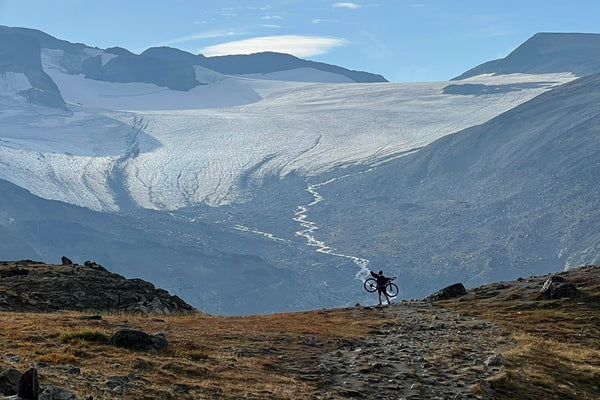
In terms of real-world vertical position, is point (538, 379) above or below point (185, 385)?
below

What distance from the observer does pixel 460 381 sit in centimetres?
2338

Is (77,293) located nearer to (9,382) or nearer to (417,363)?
(417,363)

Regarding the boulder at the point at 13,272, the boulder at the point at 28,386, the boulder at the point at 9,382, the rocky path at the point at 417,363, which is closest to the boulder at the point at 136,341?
the rocky path at the point at 417,363

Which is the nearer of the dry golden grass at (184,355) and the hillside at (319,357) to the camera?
the dry golden grass at (184,355)

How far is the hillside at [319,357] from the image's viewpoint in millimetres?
20766

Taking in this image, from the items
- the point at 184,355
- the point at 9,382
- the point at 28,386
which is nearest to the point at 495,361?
the point at 184,355

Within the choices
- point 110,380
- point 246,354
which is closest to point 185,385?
point 110,380

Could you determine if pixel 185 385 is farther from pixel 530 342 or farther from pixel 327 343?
pixel 530 342

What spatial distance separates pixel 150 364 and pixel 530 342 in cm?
1408

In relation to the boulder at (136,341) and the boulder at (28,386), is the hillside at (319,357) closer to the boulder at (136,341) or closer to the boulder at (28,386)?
the boulder at (136,341)

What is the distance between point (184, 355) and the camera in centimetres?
2422

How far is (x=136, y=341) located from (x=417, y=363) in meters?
8.19

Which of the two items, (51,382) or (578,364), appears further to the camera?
(578,364)

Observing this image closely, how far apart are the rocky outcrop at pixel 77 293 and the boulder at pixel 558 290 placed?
58.5 ft
